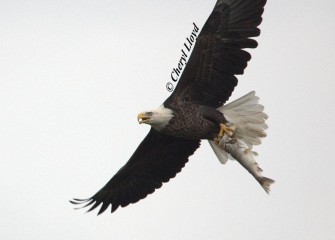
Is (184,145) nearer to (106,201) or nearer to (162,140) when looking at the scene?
(162,140)

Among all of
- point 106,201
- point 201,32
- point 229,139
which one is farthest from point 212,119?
point 106,201

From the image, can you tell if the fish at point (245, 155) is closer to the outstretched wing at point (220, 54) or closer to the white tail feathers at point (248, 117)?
the white tail feathers at point (248, 117)

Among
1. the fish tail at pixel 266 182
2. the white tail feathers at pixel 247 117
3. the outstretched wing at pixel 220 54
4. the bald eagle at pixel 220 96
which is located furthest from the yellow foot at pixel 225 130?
the fish tail at pixel 266 182

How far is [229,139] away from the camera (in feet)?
40.8

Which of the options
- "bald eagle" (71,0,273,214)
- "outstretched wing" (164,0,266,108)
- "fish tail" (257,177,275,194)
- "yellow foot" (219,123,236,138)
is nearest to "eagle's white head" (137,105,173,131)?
"bald eagle" (71,0,273,214)

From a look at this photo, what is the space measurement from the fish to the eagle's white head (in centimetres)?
78

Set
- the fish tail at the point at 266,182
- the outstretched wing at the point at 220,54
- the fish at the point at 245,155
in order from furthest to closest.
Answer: the outstretched wing at the point at 220,54 < the fish at the point at 245,155 < the fish tail at the point at 266,182

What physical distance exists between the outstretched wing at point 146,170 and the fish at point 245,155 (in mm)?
1029

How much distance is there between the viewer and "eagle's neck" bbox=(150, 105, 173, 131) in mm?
12484

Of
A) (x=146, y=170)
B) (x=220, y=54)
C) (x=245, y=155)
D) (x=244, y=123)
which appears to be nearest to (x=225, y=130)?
(x=244, y=123)

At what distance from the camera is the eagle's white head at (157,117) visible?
12492 millimetres

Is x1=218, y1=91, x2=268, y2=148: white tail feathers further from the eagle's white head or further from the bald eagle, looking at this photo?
the eagle's white head

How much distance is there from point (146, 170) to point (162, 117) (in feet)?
5.06

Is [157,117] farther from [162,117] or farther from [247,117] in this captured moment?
[247,117]
